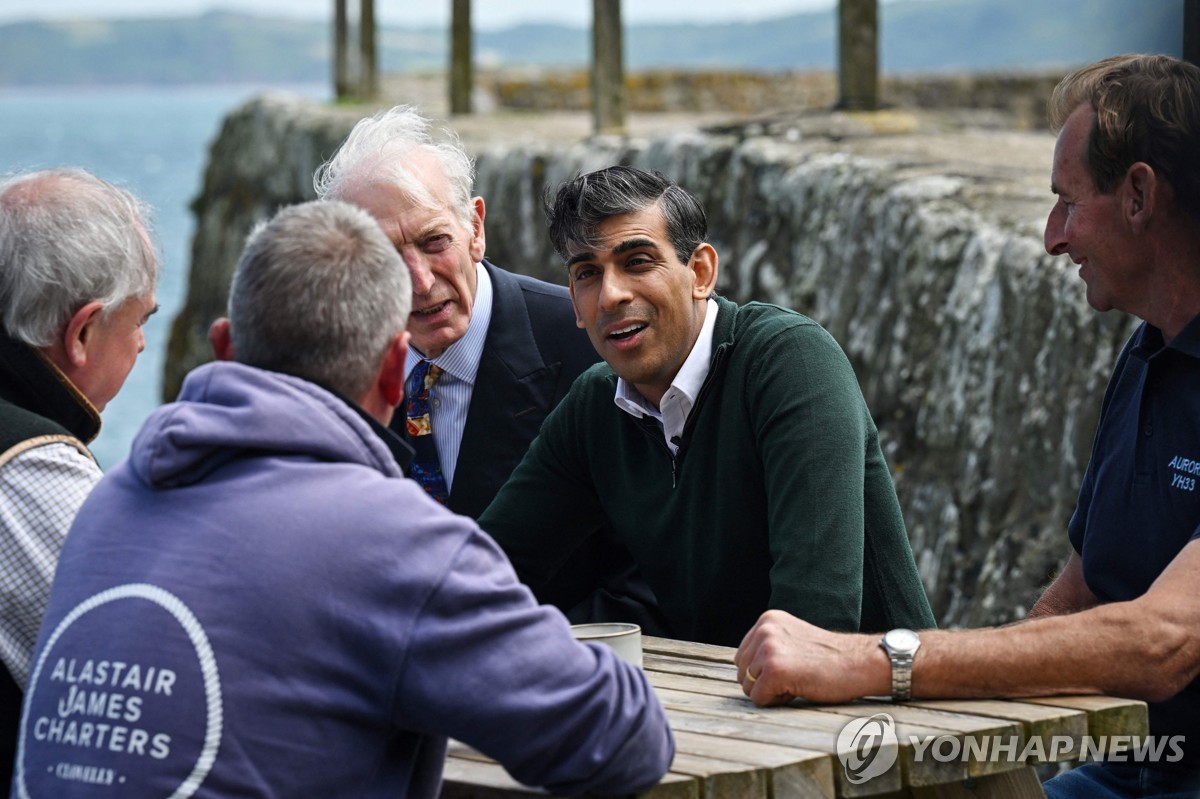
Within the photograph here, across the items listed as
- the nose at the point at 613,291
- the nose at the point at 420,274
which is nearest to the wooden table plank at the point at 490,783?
the nose at the point at 613,291

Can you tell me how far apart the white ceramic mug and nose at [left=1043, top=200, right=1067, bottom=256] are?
106 cm

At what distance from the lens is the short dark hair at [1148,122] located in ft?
8.37

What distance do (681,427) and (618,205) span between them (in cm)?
46

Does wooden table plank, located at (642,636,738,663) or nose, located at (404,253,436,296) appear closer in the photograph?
wooden table plank, located at (642,636,738,663)

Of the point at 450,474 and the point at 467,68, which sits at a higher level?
the point at 467,68

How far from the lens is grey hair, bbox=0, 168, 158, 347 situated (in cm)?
241

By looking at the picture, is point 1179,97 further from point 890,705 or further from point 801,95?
point 801,95

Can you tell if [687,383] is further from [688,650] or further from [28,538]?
[28,538]

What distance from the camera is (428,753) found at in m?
1.94

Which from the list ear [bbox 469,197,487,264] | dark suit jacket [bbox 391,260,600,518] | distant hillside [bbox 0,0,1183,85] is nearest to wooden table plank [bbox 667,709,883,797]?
dark suit jacket [bbox 391,260,600,518]

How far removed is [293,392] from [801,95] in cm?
1673

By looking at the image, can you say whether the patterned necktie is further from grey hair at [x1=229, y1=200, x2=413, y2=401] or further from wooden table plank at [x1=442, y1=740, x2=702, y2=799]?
grey hair at [x1=229, y1=200, x2=413, y2=401]

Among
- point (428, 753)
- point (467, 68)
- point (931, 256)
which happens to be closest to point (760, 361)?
point (428, 753)
